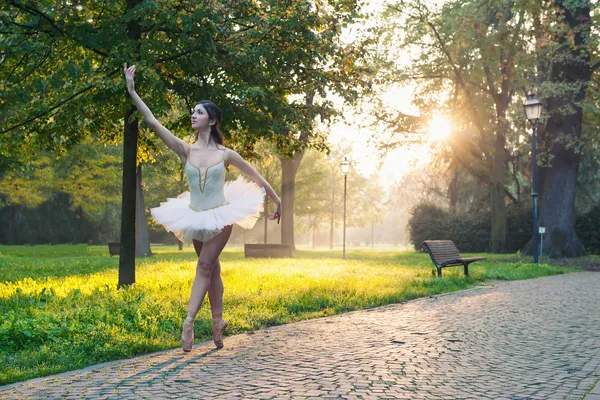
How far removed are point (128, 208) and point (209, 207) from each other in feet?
17.9

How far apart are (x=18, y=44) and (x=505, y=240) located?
25.2 metres

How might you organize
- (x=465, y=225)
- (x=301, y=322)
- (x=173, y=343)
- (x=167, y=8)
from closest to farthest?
1. (x=173, y=343)
2. (x=301, y=322)
3. (x=167, y=8)
4. (x=465, y=225)

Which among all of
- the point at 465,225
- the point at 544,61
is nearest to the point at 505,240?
the point at 465,225

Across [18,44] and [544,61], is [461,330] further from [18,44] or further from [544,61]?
[544,61]

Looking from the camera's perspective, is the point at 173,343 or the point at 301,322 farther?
the point at 301,322

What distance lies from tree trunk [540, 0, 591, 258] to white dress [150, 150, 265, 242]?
792 inches

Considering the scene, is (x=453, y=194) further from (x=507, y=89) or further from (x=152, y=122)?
(x=152, y=122)

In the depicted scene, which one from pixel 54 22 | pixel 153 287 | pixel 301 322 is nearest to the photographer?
pixel 301 322

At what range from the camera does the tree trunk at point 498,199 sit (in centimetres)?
2888

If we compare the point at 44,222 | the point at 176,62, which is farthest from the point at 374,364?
the point at 44,222

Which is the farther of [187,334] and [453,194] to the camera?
[453,194]

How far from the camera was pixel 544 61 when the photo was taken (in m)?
23.9

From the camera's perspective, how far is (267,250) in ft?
82.0

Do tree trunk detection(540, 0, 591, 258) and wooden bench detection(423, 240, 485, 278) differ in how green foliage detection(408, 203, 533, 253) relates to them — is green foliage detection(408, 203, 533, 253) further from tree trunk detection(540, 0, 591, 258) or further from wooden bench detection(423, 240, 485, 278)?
wooden bench detection(423, 240, 485, 278)
